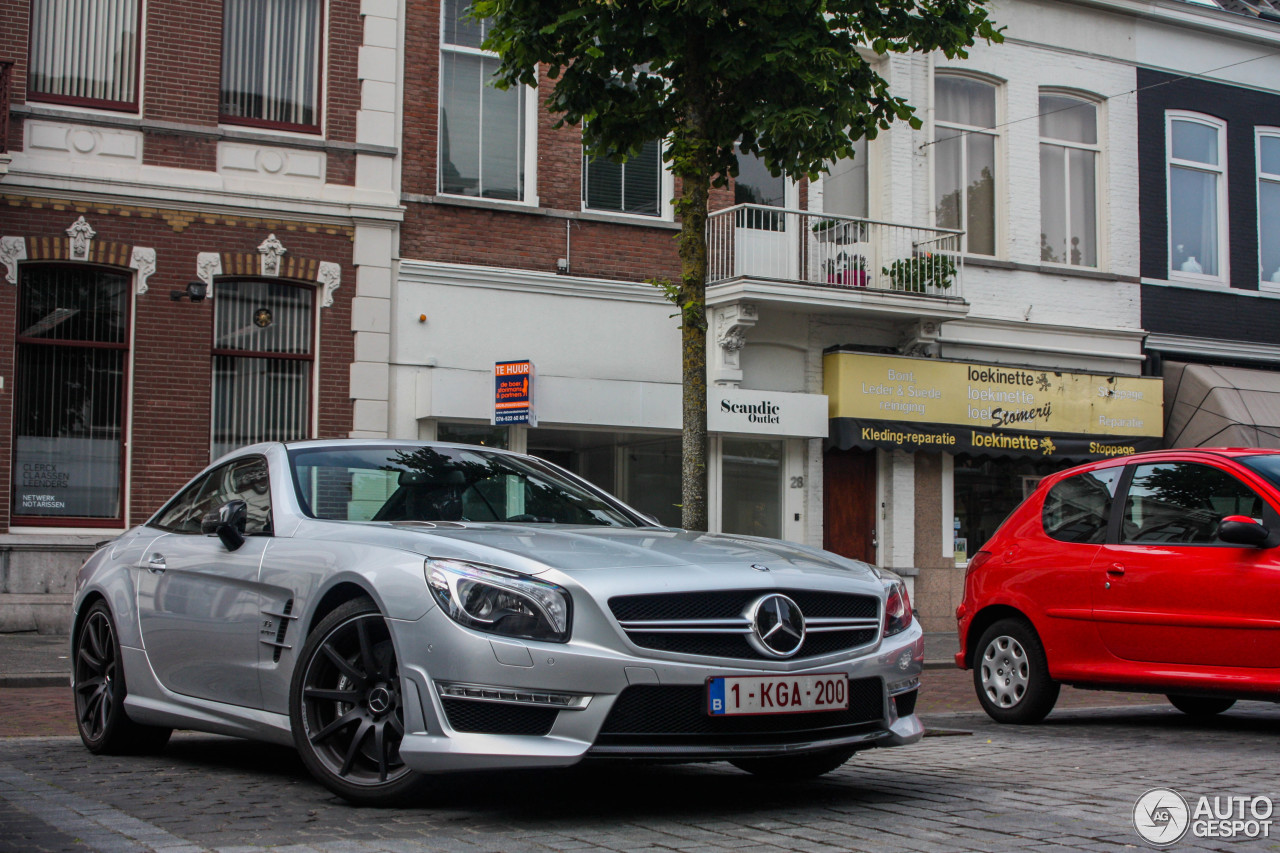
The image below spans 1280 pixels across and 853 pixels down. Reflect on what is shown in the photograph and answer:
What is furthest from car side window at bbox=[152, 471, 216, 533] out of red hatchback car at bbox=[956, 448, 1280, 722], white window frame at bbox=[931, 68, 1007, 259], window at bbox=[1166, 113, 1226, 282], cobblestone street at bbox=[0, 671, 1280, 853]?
window at bbox=[1166, 113, 1226, 282]

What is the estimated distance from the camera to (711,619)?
472cm

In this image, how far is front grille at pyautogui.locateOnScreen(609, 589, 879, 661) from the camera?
4.61 m

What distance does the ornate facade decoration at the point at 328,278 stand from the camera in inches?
667

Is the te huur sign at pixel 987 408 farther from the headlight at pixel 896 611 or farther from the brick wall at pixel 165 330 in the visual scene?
the headlight at pixel 896 611

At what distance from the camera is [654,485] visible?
18.9 meters

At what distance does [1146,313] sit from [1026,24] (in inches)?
190

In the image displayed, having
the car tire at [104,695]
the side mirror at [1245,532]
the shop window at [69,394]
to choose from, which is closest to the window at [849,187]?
the shop window at [69,394]

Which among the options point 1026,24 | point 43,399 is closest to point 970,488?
point 1026,24

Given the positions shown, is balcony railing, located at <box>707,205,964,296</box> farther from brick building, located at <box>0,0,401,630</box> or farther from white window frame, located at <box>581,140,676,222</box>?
brick building, located at <box>0,0,401,630</box>

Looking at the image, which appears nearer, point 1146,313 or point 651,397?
point 651,397

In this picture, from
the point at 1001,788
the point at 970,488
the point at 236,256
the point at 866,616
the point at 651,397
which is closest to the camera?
the point at 866,616

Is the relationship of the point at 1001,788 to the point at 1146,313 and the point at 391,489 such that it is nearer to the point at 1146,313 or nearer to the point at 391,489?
the point at 391,489

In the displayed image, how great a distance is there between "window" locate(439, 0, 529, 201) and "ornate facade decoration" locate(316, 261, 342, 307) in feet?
5.91

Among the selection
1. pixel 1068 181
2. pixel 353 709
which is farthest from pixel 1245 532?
pixel 1068 181
